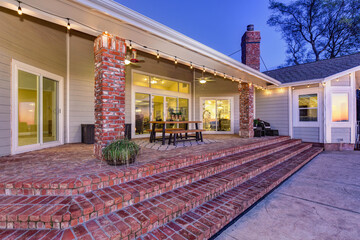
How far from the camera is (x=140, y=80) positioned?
684 centimetres

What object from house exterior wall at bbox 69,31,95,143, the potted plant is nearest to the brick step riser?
the potted plant

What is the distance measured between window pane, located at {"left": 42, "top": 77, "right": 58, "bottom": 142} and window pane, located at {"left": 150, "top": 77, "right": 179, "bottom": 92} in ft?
11.5

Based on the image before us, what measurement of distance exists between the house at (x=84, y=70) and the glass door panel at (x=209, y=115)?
1982mm

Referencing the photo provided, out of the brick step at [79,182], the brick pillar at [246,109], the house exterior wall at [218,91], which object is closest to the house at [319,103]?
the house exterior wall at [218,91]

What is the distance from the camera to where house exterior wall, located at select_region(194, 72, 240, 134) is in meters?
8.59

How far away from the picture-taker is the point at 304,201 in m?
2.68

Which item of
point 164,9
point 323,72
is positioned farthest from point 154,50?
point 164,9

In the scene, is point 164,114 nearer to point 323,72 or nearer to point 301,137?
point 301,137

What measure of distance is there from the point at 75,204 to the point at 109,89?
6.13 ft

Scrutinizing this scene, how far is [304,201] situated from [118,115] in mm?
3435

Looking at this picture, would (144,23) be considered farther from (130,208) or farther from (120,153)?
(130,208)

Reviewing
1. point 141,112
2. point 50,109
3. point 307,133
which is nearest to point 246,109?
point 307,133

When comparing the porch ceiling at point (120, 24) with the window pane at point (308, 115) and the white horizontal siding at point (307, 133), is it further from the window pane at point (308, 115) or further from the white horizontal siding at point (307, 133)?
the white horizontal siding at point (307, 133)

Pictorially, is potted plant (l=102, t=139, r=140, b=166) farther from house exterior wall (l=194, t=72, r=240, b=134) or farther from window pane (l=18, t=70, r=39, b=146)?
house exterior wall (l=194, t=72, r=240, b=134)
